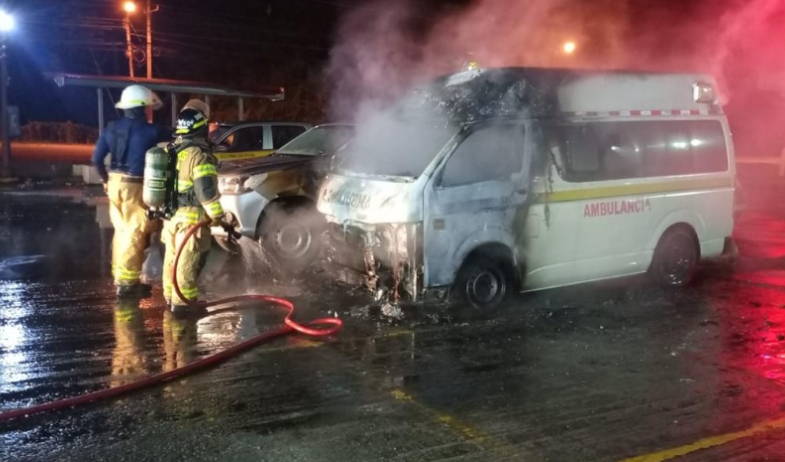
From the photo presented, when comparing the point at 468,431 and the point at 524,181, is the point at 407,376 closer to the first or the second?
the point at 468,431

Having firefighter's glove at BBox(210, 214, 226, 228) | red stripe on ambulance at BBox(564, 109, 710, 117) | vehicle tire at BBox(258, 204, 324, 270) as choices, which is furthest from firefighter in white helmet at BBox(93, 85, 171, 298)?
red stripe on ambulance at BBox(564, 109, 710, 117)

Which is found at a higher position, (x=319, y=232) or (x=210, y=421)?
(x=319, y=232)

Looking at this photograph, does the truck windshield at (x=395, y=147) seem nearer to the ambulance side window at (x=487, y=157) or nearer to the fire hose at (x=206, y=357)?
the ambulance side window at (x=487, y=157)

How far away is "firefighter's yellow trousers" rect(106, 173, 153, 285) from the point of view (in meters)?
7.42

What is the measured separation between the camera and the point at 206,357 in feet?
18.4

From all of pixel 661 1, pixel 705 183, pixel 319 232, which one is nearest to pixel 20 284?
pixel 319 232

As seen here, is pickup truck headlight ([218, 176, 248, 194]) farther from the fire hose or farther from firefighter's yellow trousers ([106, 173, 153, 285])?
the fire hose

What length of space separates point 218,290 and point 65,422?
3.53m

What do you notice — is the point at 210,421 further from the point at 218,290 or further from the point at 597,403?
the point at 218,290

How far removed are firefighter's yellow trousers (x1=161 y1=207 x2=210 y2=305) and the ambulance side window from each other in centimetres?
228

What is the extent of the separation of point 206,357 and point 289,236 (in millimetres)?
3597

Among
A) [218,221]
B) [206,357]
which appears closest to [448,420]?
[206,357]

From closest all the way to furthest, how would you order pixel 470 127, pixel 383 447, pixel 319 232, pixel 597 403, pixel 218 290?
pixel 383 447, pixel 597 403, pixel 470 127, pixel 218 290, pixel 319 232

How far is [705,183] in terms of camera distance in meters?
8.09
